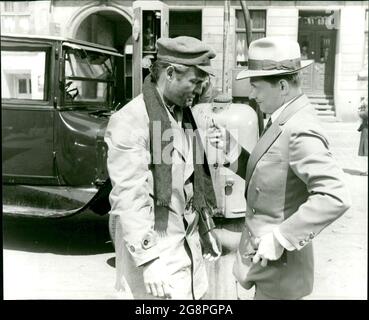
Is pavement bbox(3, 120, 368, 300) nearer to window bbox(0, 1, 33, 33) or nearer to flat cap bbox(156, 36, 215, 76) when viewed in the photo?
flat cap bbox(156, 36, 215, 76)

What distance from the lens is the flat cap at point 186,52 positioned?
1992 millimetres

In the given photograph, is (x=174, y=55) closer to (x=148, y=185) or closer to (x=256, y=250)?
(x=148, y=185)

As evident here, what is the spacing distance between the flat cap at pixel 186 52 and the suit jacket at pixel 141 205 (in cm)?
24

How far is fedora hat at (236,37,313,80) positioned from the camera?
1.96m

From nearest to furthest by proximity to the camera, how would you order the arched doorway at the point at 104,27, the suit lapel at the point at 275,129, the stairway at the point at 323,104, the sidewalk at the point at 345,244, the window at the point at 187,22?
1. the suit lapel at the point at 275,129
2. the sidewalk at the point at 345,244
3. the stairway at the point at 323,104
4. the window at the point at 187,22
5. the arched doorway at the point at 104,27

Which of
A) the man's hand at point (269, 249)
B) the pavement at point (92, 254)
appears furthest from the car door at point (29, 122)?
the man's hand at point (269, 249)

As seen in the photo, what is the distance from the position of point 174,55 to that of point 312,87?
1054 cm

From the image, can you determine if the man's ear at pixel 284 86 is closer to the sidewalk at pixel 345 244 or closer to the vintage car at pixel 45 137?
the sidewalk at pixel 345 244

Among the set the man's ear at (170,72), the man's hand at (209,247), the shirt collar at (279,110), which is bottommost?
the man's hand at (209,247)

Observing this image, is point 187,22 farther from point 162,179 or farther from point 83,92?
point 162,179

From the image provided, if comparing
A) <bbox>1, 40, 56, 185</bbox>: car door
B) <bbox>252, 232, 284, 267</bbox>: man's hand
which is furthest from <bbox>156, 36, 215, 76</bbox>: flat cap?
<bbox>1, 40, 56, 185</bbox>: car door

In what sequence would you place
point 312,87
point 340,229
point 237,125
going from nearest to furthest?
point 237,125
point 340,229
point 312,87

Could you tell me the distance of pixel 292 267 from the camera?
1.96 meters
